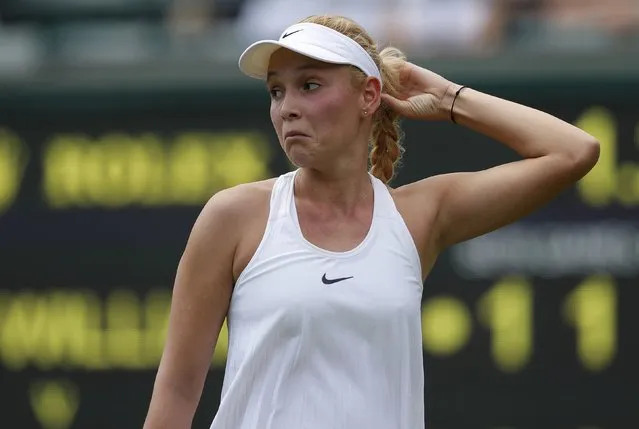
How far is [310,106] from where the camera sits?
2.94m

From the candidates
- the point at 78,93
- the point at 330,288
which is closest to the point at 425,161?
the point at 78,93

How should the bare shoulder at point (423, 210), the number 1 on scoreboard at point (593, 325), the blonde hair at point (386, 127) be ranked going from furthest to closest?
the number 1 on scoreboard at point (593, 325) → the blonde hair at point (386, 127) → the bare shoulder at point (423, 210)

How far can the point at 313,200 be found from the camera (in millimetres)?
2992

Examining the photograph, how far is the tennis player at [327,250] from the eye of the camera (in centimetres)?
281

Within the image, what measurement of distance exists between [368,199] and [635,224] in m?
3.08

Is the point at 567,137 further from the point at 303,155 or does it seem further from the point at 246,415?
the point at 246,415

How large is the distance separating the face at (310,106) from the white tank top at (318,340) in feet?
0.54

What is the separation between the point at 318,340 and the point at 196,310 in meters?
0.27

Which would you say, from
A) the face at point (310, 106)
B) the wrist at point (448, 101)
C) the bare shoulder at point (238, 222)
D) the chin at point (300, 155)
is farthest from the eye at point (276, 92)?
the wrist at point (448, 101)

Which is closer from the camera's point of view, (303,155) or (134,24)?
(303,155)

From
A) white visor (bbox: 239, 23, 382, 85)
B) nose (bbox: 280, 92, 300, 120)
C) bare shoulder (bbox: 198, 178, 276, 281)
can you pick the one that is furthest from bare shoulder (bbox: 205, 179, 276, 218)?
white visor (bbox: 239, 23, 382, 85)

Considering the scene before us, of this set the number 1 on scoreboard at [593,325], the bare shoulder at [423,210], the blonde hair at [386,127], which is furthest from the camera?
the number 1 on scoreboard at [593,325]

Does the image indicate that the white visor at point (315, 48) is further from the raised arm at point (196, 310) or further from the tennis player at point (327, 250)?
the raised arm at point (196, 310)

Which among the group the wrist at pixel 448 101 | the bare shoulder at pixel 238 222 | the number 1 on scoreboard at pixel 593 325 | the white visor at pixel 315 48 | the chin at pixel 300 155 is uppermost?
the white visor at pixel 315 48
